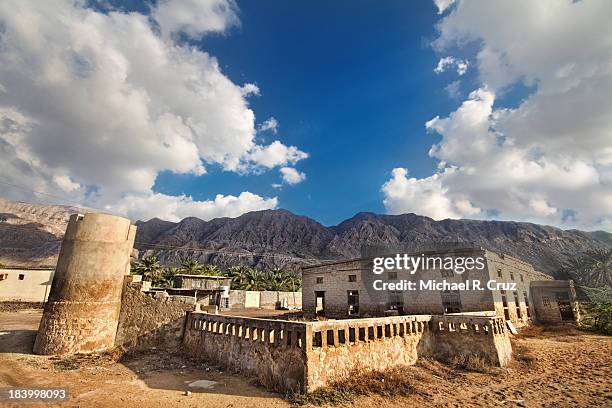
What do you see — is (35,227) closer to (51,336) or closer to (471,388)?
(51,336)

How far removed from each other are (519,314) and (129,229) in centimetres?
3284

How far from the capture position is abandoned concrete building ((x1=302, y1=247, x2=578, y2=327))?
74.6 ft

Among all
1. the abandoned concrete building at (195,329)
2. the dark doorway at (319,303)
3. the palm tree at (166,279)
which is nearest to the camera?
the abandoned concrete building at (195,329)

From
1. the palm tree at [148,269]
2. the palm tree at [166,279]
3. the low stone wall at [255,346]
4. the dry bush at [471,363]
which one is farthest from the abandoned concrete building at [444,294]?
the palm tree at [148,269]

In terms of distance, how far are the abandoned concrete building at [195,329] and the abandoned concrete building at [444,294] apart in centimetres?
826

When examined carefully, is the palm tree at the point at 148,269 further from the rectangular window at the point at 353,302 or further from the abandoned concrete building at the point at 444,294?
the rectangular window at the point at 353,302

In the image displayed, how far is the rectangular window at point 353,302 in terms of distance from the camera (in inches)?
1097

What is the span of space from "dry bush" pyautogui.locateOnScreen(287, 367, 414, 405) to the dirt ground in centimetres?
27

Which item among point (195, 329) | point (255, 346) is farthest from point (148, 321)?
point (255, 346)

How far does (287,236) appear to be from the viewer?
156125 millimetres

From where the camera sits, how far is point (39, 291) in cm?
3419

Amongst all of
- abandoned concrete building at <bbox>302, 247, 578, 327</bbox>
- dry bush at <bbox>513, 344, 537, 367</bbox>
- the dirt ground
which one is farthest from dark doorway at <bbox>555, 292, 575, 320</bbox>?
dry bush at <bbox>513, 344, 537, 367</bbox>

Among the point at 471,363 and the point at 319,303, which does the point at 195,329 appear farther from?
the point at 319,303

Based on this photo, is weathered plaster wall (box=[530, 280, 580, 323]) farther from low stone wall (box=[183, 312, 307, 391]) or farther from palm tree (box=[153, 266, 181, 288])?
palm tree (box=[153, 266, 181, 288])
